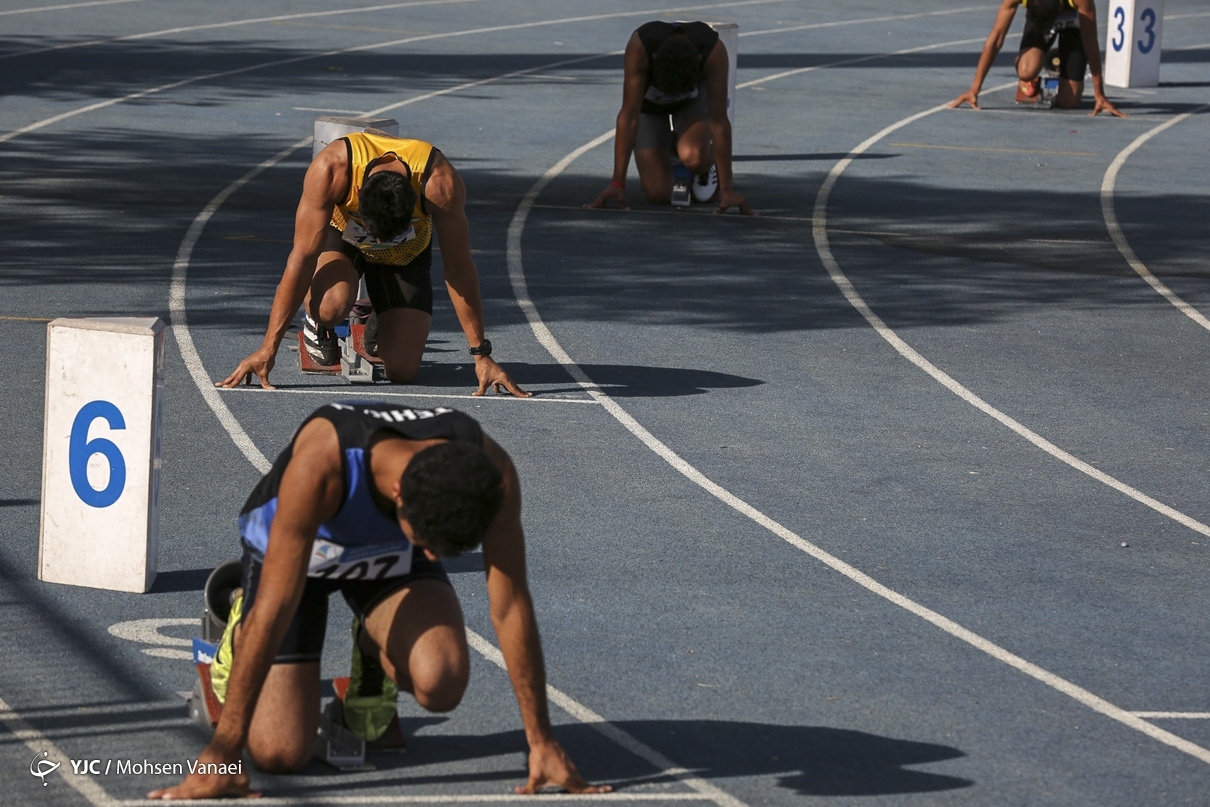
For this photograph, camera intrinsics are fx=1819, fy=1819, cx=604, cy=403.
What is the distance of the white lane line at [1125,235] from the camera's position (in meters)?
12.2

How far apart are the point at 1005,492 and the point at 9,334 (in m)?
5.61

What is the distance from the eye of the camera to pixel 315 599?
504 cm

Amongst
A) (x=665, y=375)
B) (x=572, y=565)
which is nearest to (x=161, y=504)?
(x=572, y=565)

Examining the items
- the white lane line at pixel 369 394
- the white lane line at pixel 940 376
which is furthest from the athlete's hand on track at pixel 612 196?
the white lane line at pixel 369 394

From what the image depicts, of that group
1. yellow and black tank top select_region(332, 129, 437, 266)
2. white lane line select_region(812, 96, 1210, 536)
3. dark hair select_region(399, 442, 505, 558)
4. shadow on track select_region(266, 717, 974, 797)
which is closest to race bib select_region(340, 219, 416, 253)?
yellow and black tank top select_region(332, 129, 437, 266)

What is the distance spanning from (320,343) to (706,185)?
6032 millimetres

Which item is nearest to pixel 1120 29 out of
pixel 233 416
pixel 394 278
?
pixel 394 278

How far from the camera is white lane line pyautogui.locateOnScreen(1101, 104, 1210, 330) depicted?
12219 millimetres

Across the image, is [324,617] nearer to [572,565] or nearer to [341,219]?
[572,565]

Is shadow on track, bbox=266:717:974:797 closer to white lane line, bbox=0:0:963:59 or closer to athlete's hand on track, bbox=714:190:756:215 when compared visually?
athlete's hand on track, bbox=714:190:756:215

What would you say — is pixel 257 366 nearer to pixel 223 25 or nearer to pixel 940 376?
pixel 940 376

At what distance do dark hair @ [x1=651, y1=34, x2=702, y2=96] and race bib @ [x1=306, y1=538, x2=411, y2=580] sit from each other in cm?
956

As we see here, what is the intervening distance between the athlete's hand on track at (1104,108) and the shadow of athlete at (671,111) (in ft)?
23.7

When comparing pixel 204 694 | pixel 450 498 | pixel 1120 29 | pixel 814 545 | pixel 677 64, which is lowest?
pixel 814 545
